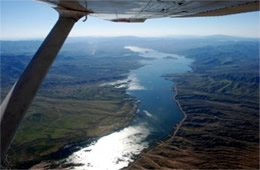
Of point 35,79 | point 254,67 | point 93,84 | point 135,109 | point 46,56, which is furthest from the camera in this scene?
point 254,67

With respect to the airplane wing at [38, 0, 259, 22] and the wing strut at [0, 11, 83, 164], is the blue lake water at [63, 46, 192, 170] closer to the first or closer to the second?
the airplane wing at [38, 0, 259, 22]

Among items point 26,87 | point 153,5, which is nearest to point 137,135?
point 153,5

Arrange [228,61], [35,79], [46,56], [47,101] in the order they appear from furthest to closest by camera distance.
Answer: [228,61]
[47,101]
[46,56]
[35,79]

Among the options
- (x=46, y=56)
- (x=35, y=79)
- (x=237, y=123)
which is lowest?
(x=237, y=123)

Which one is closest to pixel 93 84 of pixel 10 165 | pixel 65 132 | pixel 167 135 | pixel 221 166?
pixel 65 132

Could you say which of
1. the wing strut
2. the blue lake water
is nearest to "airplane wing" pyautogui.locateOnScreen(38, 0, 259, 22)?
the wing strut

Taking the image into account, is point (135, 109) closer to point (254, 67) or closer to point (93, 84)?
point (93, 84)

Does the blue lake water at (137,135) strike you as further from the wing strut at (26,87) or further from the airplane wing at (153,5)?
the wing strut at (26,87)

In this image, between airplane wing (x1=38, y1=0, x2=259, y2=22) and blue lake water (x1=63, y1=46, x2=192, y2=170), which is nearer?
airplane wing (x1=38, y1=0, x2=259, y2=22)

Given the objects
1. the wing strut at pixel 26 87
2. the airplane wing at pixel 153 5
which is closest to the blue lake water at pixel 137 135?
the airplane wing at pixel 153 5
